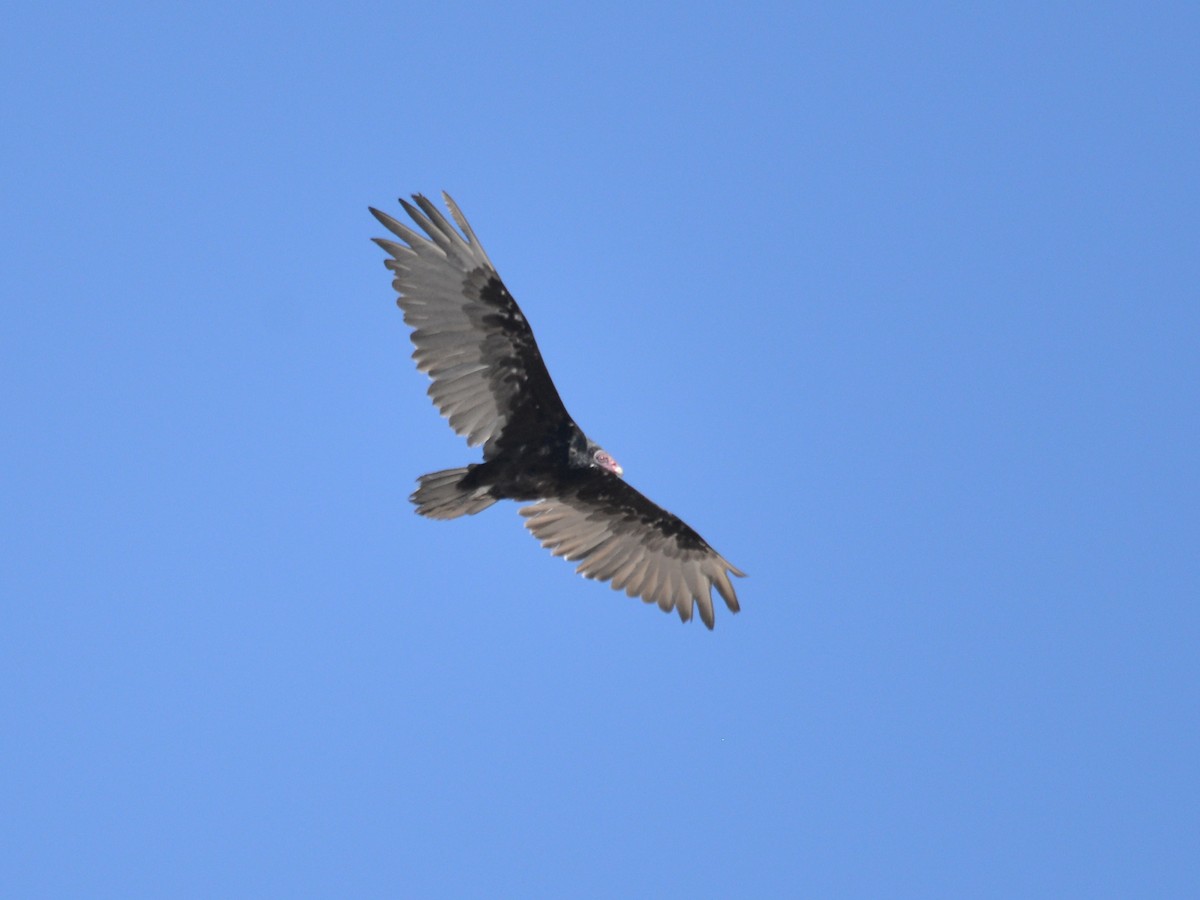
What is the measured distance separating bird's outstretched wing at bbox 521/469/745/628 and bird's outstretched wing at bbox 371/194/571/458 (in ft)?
3.91

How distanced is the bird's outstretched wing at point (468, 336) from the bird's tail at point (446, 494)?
317 millimetres

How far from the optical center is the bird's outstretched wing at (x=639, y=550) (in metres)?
11.2

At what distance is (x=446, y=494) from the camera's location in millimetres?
9969

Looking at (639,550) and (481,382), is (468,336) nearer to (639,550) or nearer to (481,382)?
(481,382)

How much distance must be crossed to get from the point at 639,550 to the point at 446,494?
211 centimetres

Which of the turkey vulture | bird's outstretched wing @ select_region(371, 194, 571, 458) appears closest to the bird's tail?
the turkey vulture

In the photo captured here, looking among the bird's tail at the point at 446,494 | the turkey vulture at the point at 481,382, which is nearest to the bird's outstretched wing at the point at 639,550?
the turkey vulture at the point at 481,382

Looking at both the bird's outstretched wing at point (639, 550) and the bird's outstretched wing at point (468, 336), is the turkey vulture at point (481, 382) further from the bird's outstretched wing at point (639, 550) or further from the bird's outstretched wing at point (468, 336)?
the bird's outstretched wing at point (639, 550)

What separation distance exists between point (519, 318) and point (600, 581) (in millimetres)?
2620

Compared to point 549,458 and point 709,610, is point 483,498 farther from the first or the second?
point 709,610

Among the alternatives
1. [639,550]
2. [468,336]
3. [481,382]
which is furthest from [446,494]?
[639,550]

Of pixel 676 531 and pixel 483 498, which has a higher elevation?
pixel 676 531

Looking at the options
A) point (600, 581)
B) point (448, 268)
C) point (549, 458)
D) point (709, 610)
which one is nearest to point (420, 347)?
point (448, 268)

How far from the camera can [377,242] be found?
9.84 metres
